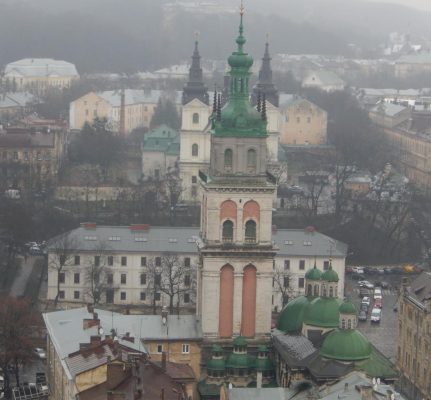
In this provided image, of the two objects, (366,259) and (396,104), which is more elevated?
(396,104)

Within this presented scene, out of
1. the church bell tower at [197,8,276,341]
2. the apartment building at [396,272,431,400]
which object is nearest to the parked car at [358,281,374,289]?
the apartment building at [396,272,431,400]

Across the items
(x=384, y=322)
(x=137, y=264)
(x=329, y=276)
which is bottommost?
(x=384, y=322)

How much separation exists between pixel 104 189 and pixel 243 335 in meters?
46.1

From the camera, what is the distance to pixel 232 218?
190 ft

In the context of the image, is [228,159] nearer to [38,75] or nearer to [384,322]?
[384,322]

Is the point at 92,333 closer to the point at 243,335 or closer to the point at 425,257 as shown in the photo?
the point at 243,335

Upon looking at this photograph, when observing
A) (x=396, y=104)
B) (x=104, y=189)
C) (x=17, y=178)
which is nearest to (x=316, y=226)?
(x=104, y=189)

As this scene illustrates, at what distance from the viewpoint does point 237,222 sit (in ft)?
190

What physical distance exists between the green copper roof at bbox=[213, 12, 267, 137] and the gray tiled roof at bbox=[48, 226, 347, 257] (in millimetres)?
20840

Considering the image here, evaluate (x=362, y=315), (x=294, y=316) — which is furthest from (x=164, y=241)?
(x=294, y=316)

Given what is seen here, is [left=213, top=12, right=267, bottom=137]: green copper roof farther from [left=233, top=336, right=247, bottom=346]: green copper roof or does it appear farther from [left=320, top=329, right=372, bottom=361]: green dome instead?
[left=320, top=329, right=372, bottom=361]: green dome

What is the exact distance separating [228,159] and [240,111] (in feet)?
6.99

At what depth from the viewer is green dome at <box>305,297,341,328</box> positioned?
57969 millimetres

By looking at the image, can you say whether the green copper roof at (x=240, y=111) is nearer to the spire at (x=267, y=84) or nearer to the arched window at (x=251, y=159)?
the arched window at (x=251, y=159)
